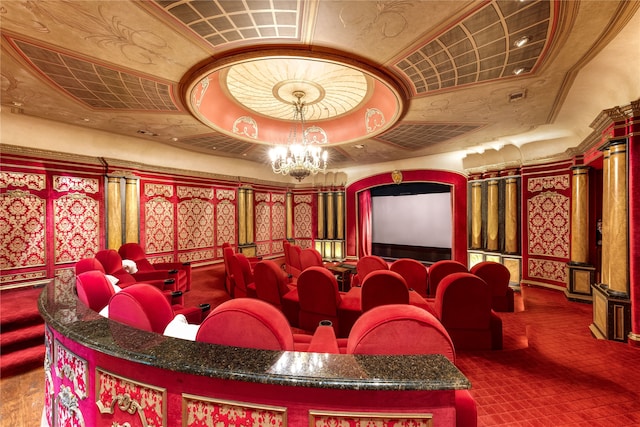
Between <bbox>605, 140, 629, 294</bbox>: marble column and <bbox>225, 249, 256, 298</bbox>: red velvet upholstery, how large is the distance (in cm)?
A: 458

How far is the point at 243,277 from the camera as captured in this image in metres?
4.18

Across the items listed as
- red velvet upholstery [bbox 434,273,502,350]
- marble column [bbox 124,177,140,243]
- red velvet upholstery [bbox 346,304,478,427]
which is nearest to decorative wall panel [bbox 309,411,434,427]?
red velvet upholstery [bbox 346,304,478,427]

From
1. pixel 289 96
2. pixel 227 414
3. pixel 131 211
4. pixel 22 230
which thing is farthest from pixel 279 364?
pixel 131 211

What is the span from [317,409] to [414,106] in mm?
4050

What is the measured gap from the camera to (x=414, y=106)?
389 cm

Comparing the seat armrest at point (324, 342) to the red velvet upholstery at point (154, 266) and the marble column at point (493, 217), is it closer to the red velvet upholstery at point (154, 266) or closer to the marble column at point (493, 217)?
the red velvet upholstery at point (154, 266)

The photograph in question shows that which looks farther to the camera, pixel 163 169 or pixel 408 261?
pixel 163 169

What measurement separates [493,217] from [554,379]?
4565 millimetres

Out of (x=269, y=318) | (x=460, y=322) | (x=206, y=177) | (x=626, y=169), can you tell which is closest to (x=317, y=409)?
(x=269, y=318)

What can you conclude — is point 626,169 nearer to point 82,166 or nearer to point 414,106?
point 414,106

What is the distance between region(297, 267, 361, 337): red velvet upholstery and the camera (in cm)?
285

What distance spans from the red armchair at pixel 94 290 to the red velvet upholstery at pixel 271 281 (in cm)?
164

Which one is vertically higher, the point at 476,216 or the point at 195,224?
the point at 476,216

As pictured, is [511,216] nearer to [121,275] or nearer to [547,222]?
[547,222]
